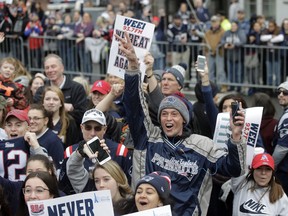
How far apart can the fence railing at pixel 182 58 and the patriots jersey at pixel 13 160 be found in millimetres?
8199

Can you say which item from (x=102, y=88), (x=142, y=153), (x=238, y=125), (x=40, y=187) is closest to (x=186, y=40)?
(x=102, y=88)

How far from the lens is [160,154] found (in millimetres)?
6719

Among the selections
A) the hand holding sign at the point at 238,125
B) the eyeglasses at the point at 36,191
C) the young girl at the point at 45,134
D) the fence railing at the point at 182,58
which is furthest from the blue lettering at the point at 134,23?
the fence railing at the point at 182,58

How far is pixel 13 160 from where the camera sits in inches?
299

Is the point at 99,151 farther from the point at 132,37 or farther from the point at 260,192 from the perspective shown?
the point at 132,37

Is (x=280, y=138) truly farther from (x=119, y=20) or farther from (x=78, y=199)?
(x=78, y=199)

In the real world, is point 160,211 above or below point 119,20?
below

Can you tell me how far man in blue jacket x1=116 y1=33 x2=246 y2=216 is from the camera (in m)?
6.62

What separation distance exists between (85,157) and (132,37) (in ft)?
5.77

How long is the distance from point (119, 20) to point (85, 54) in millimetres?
9239

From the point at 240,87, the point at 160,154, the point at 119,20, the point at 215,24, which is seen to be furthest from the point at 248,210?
the point at 215,24

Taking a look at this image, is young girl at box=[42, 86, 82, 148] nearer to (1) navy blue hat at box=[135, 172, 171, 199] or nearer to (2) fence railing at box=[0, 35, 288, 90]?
(1) navy blue hat at box=[135, 172, 171, 199]

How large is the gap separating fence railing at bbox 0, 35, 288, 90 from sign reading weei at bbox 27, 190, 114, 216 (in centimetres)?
936

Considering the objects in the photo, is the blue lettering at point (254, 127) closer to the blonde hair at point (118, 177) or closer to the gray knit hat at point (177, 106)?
the gray knit hat at point (177, 106)
